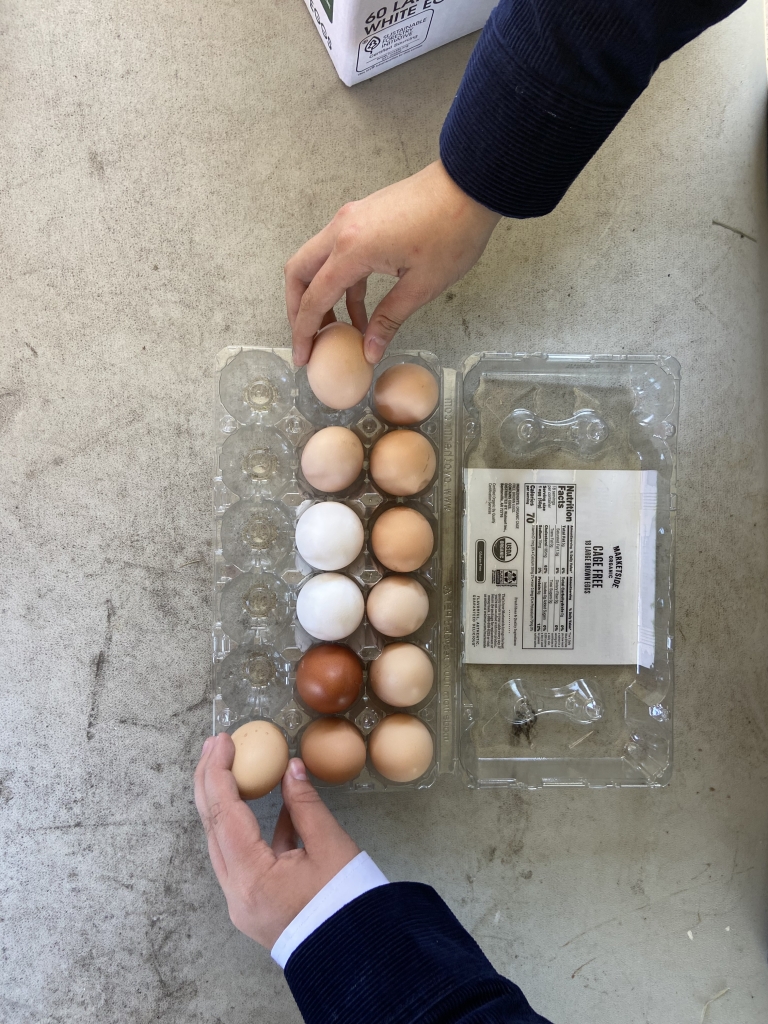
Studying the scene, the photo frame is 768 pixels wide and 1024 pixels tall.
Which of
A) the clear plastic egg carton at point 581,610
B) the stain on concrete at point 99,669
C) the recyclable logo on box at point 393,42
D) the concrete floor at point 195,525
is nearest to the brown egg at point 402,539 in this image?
the clear plastic egg carton at point 581,610

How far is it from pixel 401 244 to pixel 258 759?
19.6 inches

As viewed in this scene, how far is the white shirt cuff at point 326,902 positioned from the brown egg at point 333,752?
0.08 m

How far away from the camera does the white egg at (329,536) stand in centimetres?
66

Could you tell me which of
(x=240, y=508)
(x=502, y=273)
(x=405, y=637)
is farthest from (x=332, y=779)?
(x=502, y=273)

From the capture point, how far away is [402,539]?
2.18 ft

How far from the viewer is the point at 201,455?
771 mm

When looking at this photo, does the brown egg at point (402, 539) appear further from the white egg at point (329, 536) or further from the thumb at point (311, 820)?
the thumb at point (311, 820)

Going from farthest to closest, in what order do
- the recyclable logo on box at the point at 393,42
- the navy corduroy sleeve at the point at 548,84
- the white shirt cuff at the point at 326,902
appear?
the recyclable logo on box at the point at 393,42
the white shirt cuff at the point at 326,902
the navy corduroy sleeve at the point at 548,84

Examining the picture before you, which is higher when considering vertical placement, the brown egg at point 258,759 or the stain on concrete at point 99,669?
the stain on concrete at point 99,669

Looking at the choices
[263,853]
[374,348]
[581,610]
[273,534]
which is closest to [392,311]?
[374,348]

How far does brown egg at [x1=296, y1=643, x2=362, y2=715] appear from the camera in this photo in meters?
0.66

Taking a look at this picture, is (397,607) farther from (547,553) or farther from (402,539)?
(547,553)

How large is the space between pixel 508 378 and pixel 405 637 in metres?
0.32

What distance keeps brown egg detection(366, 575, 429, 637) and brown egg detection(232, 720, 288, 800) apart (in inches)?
6.0
